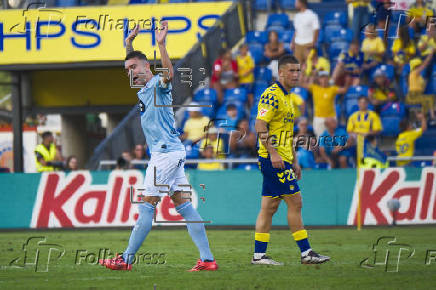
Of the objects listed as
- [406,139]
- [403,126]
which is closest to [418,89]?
[403,126]

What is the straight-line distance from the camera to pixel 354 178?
15930 mm

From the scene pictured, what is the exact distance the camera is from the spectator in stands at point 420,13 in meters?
19.0

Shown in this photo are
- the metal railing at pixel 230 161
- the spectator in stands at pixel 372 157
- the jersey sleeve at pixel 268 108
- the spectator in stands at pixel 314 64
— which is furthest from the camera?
the spectator in stands at pixel 314 64

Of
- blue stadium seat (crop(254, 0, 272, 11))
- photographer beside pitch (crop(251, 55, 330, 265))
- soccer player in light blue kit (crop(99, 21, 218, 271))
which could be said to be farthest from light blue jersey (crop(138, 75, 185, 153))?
blue stadium seat (crop(254, 0, 272, 11))

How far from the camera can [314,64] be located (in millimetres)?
19156

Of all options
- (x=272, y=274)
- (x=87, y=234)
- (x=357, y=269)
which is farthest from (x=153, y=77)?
(x=87, y=234)

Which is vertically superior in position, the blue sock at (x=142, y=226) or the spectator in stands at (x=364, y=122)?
the spectator in stands at (x=364, y=122)

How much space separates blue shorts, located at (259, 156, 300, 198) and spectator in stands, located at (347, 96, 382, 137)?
26.3 ft

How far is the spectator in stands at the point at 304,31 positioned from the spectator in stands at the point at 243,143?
112 inches

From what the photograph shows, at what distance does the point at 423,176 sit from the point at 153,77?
8485 mm

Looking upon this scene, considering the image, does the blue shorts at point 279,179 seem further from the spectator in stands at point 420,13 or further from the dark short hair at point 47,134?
the spectator in stands at point 420,13

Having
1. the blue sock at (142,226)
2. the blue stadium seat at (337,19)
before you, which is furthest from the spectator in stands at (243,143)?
the blue sock at (142,226)

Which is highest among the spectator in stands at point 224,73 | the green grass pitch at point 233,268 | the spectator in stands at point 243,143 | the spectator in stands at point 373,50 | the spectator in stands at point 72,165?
the spectator in stands at point 373,50

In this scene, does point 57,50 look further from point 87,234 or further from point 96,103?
point 87,234
